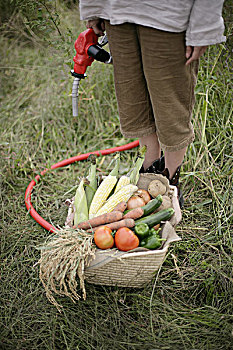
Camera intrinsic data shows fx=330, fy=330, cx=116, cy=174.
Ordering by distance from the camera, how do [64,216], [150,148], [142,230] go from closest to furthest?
[142,230]
[150,148]
[64,216]

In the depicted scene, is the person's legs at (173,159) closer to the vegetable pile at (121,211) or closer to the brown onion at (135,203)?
the vegetable pile at (121,211)

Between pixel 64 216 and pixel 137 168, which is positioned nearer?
pixel 137 168

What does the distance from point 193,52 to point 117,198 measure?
914 mm

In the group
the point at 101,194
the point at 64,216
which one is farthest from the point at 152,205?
the point at 64,216

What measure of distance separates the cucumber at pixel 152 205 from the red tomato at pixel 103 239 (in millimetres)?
295

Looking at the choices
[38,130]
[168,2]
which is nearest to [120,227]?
[168,2]

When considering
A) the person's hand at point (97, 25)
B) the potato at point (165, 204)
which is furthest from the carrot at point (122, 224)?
the person's hand at point (97, 25)

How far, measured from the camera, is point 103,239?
5.65 feet

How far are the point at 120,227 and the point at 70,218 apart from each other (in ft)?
1.10

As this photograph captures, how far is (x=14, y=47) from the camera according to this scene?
445cm

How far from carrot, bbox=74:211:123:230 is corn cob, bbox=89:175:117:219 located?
0.11m

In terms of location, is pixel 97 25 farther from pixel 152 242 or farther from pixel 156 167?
pixel 152 242

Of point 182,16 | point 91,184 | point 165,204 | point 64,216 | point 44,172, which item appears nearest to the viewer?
point 182,16

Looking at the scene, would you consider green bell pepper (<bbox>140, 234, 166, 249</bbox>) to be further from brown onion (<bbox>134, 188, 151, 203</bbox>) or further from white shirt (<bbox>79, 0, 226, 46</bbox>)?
white shirt (<bbox>79, 0, 226, 46</bbox>)
